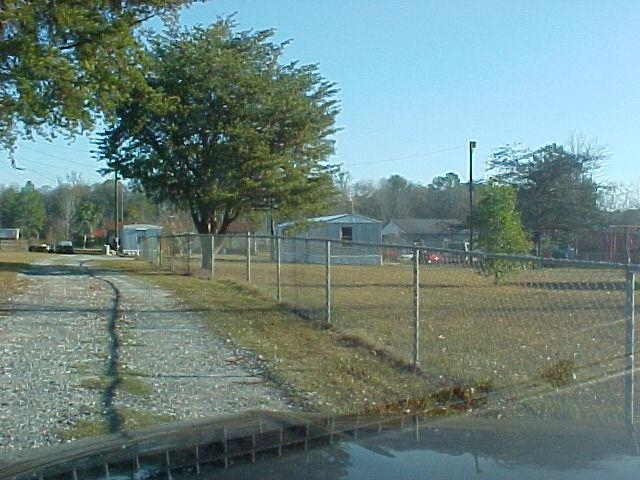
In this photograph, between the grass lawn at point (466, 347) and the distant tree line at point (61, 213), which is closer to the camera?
the grass lawn at point (466, 347)

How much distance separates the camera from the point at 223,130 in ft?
96.3

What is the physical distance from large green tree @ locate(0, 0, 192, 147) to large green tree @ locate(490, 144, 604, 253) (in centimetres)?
2854

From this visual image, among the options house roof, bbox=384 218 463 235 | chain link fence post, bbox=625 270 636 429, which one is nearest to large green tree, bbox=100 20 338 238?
chain link fence post, bbox=625 270 636 429

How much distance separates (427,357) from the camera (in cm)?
955

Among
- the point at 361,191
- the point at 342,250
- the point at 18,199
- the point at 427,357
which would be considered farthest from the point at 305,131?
the point at 18,199

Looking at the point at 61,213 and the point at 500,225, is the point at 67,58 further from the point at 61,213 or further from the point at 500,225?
the point at 61,213

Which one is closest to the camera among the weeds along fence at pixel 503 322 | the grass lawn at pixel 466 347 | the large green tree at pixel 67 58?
the weeds along fence at pixel 503 322

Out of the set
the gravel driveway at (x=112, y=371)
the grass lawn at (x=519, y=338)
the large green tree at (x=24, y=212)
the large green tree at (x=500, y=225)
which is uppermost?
the large green tree at (x=24, y=212)

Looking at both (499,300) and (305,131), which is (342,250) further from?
(305,131)

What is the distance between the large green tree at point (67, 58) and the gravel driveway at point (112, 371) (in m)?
4.53

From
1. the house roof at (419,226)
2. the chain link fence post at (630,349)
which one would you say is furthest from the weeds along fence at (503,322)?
the house roof at (419,226)

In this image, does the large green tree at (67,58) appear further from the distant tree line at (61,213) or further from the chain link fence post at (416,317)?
the distant tree line at (61,213)

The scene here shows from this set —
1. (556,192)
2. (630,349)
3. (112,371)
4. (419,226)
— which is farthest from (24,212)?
(630,349)

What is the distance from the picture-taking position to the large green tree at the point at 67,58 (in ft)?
53.8
